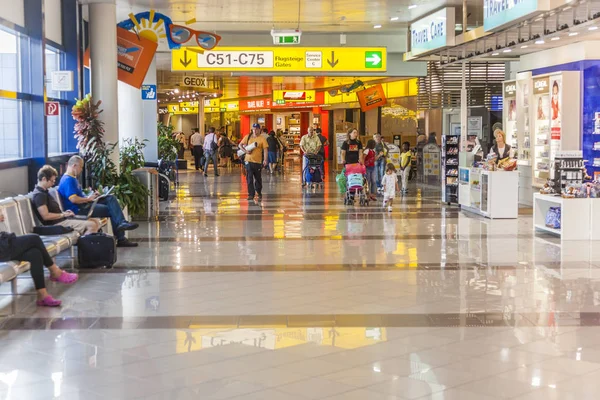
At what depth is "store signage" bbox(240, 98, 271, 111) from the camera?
40.8 meters

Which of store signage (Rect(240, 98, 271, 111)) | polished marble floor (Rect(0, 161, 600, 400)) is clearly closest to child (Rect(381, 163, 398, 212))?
polished marble floor (Rect(0, 161, 600, 400))

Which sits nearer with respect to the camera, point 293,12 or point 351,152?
point 293,12

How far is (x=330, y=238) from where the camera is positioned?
11.2 meters

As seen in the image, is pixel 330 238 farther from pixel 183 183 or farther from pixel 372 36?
pixel 183 183

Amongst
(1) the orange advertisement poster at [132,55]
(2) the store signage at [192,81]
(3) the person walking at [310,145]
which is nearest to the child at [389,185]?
(1) the orange advertisement poster at [132,55]

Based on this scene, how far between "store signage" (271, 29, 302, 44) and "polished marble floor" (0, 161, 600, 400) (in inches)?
195

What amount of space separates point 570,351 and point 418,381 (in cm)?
126

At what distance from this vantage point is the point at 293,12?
15.6 m

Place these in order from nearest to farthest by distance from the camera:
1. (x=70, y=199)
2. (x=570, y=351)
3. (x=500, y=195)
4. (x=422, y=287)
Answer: (x=570, y=351) → (x=422, y=287) → (x=70, y=199) → (x=500, y=195)

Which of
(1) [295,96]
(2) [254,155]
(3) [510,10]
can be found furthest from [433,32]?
(1) [295,96]

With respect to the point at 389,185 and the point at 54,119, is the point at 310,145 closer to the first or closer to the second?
the point at 389,185

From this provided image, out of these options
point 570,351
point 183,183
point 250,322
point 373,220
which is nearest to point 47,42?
point 373,220

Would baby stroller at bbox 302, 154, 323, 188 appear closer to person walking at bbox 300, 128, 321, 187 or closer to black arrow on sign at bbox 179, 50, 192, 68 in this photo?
person walking at bbox 300, 128, 321, 187

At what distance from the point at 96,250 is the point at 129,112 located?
34.1 feet
